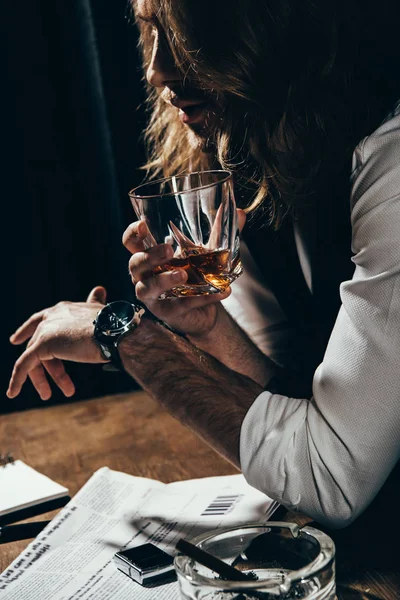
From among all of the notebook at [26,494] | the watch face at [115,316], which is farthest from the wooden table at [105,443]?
the watch face at [115,316]

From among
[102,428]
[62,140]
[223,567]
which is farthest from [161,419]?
[62,140]

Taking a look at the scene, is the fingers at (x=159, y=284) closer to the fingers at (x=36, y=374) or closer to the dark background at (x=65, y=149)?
the fingers at (x=36, y=374)

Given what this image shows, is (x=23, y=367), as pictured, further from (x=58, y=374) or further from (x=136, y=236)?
(x=136, y=236)

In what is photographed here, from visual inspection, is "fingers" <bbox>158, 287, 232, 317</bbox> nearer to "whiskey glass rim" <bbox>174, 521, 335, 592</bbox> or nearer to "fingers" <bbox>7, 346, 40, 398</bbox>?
"fingers" <bbox>7, 346, 40, 398</bbox>

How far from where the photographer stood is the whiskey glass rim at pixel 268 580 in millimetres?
674

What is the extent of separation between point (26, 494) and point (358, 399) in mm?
582

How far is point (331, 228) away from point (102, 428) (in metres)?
0.65

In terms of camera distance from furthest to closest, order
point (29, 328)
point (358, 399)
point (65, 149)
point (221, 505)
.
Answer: point (65, 149), point (29, 328), point (221, 505), point (358, 399)

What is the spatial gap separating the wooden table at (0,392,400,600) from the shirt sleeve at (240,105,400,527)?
8cm

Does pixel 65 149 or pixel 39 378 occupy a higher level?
pixel 65 149

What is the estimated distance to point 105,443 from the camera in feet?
4.88

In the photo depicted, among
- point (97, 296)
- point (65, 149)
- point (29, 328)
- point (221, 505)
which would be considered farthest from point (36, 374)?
point (65, 149)

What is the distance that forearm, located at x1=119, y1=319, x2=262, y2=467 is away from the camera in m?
1.09

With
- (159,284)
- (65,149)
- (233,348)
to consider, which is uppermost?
(65,149)
